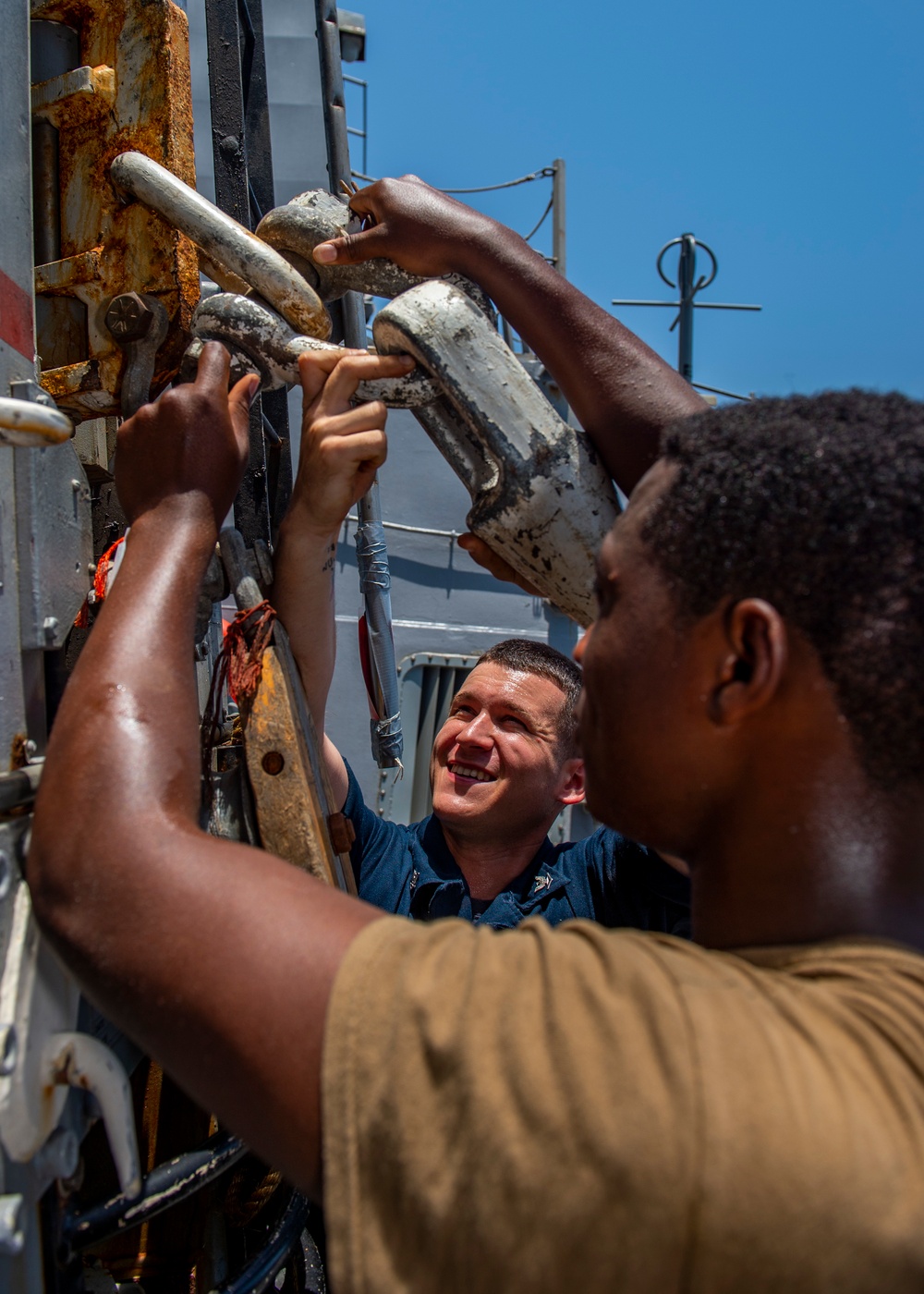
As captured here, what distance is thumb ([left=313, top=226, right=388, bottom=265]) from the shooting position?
1.52 meters

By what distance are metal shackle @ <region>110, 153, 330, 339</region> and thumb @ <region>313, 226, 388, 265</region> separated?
59 mm

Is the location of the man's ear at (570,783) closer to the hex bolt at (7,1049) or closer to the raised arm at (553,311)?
the raised arm at (553,311)

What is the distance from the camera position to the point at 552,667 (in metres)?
2.77

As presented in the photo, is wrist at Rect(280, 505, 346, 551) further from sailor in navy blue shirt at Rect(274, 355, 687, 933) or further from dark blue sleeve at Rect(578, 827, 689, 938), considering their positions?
dark blue sleeve at Rect(578, 827, 689, 938)

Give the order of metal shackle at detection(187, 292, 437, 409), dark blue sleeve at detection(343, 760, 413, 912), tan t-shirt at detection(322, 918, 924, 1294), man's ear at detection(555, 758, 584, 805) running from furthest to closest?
man's ear at detection(555, 758, 584, 805) → dark blue sleeve at detection(343, 760, 413, 912) → metal shackle at detection(187, 292, 437, 409) → tan t-shirt at detection(322, 918, 924, 1294)

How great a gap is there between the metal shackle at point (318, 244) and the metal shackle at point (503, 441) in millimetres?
98

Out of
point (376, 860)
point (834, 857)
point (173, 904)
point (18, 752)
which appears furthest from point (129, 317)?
point (376, 860)

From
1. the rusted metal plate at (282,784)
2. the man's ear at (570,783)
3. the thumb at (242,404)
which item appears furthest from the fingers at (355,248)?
the man's ear at (570,783)

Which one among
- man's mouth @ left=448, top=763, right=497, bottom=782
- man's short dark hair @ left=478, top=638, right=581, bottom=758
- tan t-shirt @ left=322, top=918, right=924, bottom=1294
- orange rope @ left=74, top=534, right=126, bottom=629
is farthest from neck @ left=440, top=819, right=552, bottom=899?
tan t-shirt @ left=322, top=918, right=924, bottom=1294

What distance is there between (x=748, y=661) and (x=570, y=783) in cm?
184

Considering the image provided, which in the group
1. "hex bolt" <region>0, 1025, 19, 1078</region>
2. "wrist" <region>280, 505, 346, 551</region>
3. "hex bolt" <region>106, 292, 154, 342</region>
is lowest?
Answer: "hex bolt" <region>0, 1025, 19, 1078</region>

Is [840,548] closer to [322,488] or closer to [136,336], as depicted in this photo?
[322,488]

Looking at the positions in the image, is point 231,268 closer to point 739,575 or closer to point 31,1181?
point 739,575

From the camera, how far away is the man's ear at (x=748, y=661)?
3.17 ft
